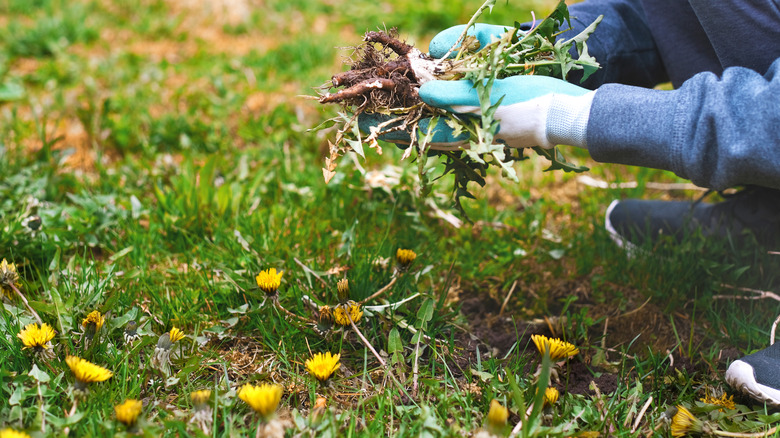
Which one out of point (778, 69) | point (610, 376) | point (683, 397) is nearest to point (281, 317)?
point (610, 376)

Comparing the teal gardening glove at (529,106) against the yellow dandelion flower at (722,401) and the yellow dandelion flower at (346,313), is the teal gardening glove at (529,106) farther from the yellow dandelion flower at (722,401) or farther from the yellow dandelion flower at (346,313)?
the yellow dandelion flower at (722,401)

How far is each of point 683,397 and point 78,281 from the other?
163 centimetres

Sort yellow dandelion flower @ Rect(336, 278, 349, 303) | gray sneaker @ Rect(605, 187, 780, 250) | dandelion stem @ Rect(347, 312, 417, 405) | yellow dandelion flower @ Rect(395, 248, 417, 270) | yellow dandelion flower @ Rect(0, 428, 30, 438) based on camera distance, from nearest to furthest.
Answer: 1. yellow dandelion flower @ Rect(0, 428, 30, 438)
2. dandelion stem @ Rect(347, 312, 417, 405)
3. yellow dandelion flower @ Rect(336, 278, 349, 303)
4. yellow dandelion flower @ Rect(395, 248, 417, 270)
5. gray sneaker @ Rect(605, 187, 780, 250)

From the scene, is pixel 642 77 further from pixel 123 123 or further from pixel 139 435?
pixel 123 123

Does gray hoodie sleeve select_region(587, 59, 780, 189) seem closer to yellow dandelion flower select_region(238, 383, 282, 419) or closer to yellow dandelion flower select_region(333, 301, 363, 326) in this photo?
yellow dandelion flower select_region(333, 301, 363, 326)

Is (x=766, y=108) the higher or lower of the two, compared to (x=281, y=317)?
higher

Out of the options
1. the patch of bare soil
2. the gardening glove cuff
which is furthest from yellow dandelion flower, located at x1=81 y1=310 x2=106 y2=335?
the gardening glove cuff

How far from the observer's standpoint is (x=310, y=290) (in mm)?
1731

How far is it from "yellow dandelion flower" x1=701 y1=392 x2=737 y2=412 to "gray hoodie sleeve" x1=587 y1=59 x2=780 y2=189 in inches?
20.6

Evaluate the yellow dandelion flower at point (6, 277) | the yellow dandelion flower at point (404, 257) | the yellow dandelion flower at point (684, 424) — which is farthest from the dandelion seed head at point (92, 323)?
the yellow dandelion flower at point (684, 424)

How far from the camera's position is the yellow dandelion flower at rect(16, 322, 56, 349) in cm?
138

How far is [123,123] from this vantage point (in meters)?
2.82

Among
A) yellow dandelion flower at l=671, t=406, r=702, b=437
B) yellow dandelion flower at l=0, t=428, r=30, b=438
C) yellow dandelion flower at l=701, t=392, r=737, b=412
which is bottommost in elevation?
yellow dandelion flower at l=701, t=392, r=737, b=412

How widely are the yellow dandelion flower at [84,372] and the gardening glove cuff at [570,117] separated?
3.82 ft
